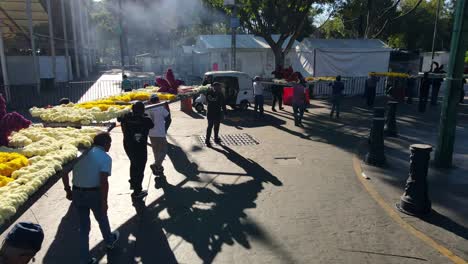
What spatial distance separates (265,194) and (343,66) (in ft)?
55.2

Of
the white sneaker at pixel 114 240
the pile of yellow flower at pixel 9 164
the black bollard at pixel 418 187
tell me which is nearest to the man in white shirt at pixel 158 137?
the white sneaker at pixel 114 240

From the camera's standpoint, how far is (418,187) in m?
5.81

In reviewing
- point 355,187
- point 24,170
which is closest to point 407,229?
point 355,187

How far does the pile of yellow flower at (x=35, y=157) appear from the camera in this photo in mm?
3391

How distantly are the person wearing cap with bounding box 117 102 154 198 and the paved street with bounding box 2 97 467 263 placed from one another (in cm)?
41

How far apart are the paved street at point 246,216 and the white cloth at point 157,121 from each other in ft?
3.03

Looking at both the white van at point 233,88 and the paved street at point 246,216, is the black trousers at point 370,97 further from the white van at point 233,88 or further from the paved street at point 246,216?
the paved street at point 246,216

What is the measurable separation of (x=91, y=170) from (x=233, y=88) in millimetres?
11270

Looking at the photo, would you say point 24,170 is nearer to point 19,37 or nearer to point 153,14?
point 19,37

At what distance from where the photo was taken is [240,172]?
26.2 feet

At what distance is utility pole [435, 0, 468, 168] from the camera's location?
295 inches

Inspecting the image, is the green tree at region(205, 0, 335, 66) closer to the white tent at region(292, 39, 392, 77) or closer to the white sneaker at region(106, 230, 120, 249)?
the white tent at region(292, 39, 392, 77)

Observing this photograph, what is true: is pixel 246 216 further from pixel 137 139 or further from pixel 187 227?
pixel 137 139

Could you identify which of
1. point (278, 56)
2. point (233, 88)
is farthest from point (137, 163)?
point (278, 56)
